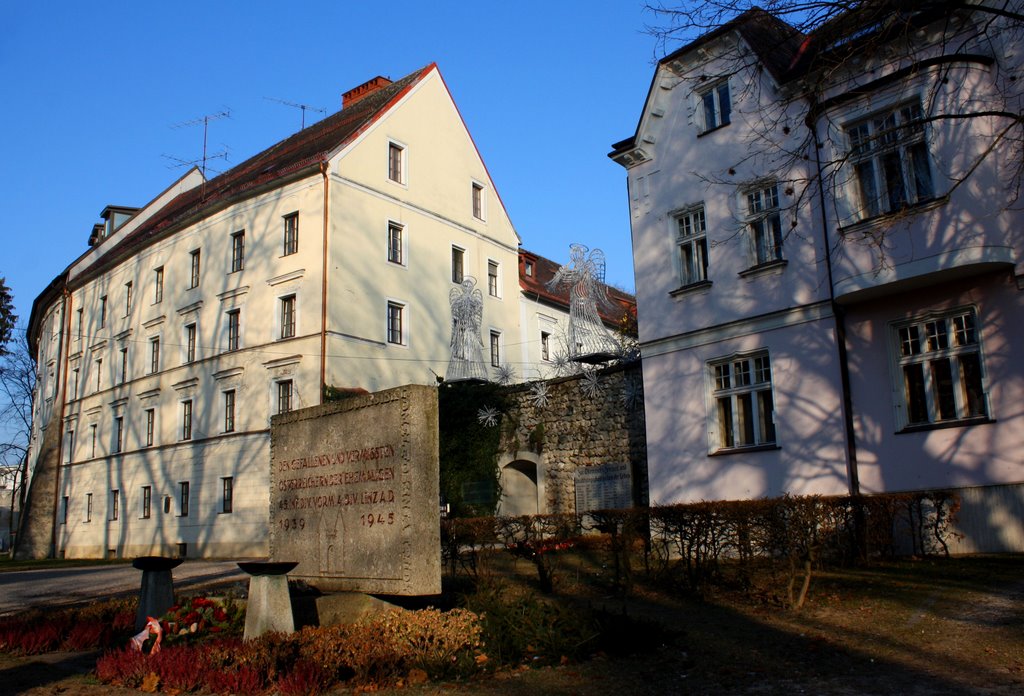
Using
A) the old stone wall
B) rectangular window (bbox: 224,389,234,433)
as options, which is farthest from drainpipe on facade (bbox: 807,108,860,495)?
rectangular window (bbox: 224,389,234,433)

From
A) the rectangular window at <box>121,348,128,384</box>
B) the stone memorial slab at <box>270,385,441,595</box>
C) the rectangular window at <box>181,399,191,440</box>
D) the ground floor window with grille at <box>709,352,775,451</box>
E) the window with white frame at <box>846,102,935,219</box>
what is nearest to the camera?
the stone memorial slab at <box>270,385,441,595</box>

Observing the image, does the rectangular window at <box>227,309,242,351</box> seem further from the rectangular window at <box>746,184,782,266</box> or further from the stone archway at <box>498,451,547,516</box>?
the rectangular window at <box>746,184,782,266</box>

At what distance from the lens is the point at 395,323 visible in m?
32.4

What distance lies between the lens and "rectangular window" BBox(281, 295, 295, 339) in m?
30.7

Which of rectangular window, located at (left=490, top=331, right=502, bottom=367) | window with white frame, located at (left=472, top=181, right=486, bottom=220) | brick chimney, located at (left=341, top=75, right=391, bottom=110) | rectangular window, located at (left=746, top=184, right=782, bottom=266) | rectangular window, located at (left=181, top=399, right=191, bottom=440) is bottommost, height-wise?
rectangular window, located at (left=181, top=399, right=191, bottom=440)

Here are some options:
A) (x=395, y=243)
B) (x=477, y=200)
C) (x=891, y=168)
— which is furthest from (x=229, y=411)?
(x=891, y=168)

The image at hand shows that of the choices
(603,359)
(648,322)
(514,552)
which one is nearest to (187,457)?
(603,359)

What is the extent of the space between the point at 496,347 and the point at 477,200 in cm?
649

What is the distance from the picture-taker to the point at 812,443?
1559cm

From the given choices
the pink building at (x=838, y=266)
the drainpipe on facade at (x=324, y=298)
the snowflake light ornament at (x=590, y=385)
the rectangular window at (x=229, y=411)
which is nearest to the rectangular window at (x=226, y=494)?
the rectangular window at (x=229, y=411)

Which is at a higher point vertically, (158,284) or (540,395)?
(158,284)

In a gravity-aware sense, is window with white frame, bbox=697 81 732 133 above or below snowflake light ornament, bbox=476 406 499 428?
above

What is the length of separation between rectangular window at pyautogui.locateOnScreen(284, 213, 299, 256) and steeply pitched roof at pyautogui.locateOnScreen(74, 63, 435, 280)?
148cm

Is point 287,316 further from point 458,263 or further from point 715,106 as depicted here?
point 715,106
